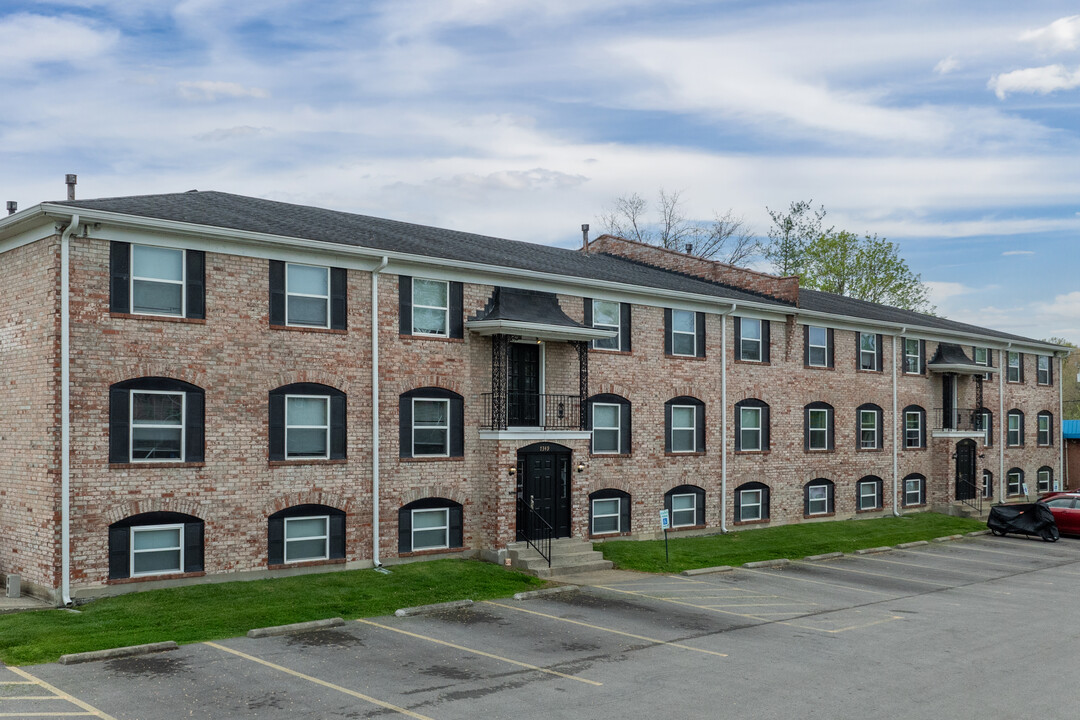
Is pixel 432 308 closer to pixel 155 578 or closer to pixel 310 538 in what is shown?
pixel 310 538

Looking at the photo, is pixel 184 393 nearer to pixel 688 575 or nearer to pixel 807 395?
pixel 688 575

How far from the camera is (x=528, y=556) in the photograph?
2206 centimetres

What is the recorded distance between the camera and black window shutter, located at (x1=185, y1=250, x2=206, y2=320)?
A: 18.4 m

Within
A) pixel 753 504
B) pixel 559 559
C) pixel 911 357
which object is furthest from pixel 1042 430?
pixel 559 559

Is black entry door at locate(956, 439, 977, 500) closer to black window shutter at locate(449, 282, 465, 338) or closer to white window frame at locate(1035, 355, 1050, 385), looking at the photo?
white window frame at locate(1035, 355, 1050, 385)

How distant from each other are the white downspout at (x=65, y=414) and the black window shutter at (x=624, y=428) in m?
13.8

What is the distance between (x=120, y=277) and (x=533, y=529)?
11.0 m

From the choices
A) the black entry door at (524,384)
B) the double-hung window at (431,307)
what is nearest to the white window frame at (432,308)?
the double-hung window at (431,307)

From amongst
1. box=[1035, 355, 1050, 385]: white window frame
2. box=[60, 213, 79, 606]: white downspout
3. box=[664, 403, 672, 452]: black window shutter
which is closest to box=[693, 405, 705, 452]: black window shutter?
box=[664, 403, 672, 452]: black window shutter

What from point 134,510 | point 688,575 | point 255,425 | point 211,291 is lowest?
point 688,575

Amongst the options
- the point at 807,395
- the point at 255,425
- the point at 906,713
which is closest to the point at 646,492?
the point at 807,395

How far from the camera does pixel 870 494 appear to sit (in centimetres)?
3350

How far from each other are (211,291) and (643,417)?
A: 12.3 m

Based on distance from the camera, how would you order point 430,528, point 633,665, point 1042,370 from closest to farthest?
point 633,665 → point 430,528 → point 1042,370
